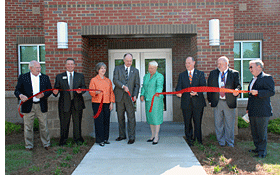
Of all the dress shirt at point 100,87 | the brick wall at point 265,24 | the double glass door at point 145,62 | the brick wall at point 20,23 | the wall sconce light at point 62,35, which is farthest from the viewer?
the double glass door at point 145,62

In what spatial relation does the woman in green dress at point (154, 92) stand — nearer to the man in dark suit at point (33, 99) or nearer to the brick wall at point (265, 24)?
the man in dark suit at point (33, 99)

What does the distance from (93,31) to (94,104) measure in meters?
2.05

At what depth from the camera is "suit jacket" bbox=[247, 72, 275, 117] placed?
4391 millimetres

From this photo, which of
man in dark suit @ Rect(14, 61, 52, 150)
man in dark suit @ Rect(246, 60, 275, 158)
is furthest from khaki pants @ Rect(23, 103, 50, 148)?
man in dark suit @ Rect(246, 60, 275, 158)

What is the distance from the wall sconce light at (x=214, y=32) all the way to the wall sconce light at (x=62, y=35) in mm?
3803

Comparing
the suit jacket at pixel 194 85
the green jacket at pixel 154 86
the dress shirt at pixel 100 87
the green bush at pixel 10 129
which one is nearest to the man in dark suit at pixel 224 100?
the suit jacket at pixel 194 85

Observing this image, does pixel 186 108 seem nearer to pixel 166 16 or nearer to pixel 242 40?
pixel 166 16

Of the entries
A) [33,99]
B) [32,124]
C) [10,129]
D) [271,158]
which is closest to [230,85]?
[271,158]

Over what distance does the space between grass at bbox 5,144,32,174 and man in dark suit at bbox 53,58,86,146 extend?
82 cm

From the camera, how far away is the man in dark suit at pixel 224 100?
505 cm

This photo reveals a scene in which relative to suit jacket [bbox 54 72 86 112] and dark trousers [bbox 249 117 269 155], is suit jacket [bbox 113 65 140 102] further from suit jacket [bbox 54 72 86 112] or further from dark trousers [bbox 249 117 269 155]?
dark trousers [bbox 249 117 269 155]

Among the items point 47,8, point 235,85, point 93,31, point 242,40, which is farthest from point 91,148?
point 242,40

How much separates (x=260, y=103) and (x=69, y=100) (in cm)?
399

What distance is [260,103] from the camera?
4484 millimetres
